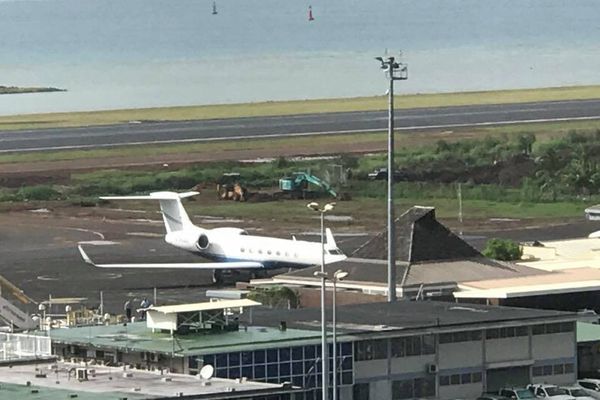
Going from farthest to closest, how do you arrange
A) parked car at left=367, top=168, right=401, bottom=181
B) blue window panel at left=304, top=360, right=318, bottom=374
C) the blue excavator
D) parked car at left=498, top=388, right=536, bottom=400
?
parked car at left=367, top=168, right=401, bottom=181 → the blue excavator → parked car at left=498, top=388, right=536, bottom=400 → blue window panel at left=304, top=360, right=318, bottom=374

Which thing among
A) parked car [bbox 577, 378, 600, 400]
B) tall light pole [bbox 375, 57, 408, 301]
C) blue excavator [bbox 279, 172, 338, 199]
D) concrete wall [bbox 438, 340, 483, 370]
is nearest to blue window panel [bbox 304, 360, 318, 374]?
concrete wall [bbox 438, 340, 483, 370]

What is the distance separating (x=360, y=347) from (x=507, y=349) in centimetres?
475

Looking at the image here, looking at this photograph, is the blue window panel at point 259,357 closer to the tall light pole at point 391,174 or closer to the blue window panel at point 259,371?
the blue window panel at point 259,371

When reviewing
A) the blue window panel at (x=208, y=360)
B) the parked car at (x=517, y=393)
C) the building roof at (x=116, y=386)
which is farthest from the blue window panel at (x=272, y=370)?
the parked car at (x=517, y=393)

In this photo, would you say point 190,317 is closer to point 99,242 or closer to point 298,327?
point 298,327

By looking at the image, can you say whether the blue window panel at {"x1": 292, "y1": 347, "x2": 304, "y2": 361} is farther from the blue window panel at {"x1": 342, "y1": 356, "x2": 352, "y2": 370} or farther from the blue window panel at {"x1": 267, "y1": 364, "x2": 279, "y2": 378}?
the blue window panel at {"x1": 342, "y1": 356, "x2": 352, "y2": 370}

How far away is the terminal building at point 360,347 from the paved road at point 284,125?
102m

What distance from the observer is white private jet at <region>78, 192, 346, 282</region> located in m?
89.1

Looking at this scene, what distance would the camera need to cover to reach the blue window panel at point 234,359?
164ft

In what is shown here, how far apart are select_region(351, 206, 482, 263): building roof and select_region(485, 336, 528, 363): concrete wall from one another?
15327 mm

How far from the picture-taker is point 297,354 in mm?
51000

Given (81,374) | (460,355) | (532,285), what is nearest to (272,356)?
(81,374)

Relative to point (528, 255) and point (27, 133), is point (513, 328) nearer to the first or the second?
point (528, 255)

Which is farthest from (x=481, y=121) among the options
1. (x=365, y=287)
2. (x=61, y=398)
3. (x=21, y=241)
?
(x=61, y=398)
